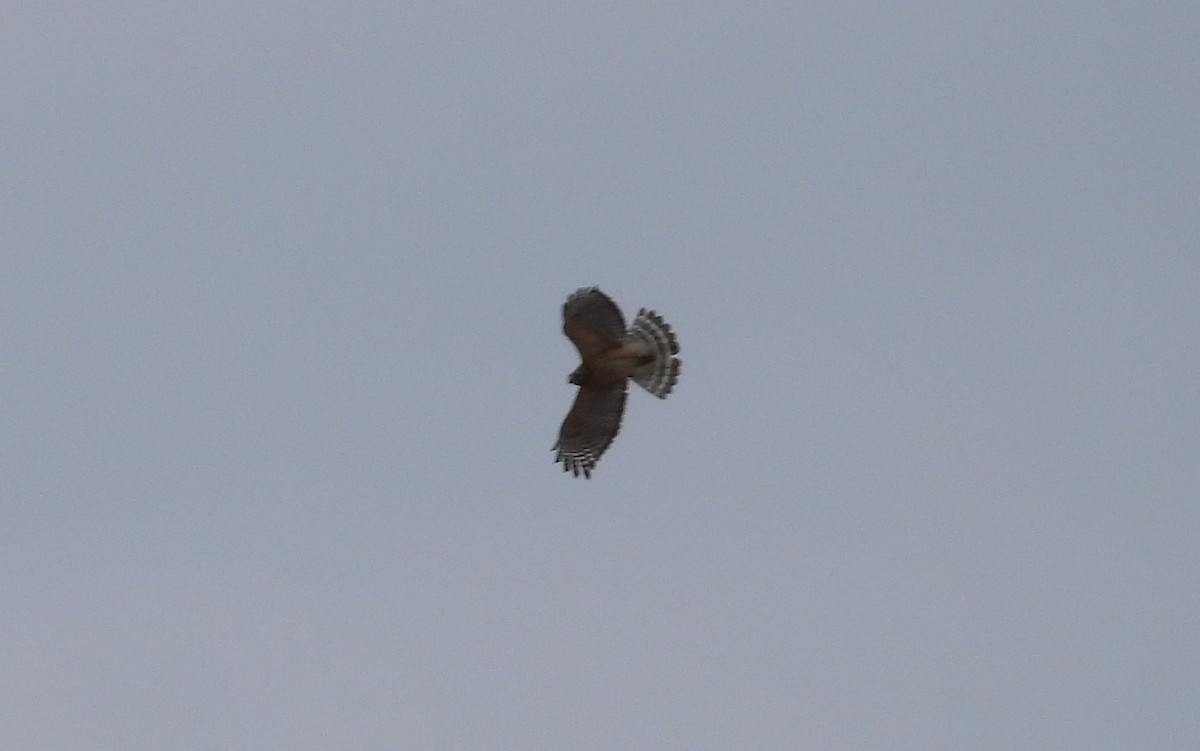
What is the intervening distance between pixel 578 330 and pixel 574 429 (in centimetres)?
153

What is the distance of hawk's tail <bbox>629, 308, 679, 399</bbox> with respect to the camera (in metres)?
32.8

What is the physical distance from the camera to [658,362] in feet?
108

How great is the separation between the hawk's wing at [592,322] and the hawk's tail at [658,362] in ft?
3.02

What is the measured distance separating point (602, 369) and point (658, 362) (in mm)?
1033

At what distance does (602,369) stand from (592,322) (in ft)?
3.19

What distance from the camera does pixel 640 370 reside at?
1291 inches

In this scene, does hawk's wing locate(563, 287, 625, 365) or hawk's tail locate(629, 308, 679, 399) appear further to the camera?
hawk's tail locate(629, 308, 679, 399)

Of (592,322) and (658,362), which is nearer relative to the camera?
(592,322)

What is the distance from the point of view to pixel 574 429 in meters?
32.3

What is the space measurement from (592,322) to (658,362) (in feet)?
5.86

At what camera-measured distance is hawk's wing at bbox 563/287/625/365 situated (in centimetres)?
3120

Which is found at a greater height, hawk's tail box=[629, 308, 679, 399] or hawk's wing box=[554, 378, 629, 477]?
Answer: hawk's tail box=[629, 308, 679, 399]

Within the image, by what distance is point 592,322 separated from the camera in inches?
1237

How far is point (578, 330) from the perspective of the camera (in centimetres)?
3145
